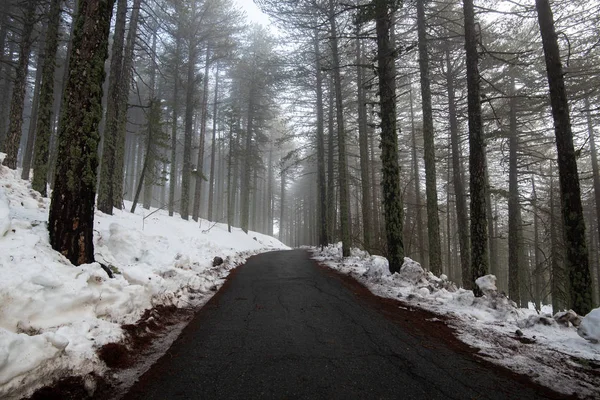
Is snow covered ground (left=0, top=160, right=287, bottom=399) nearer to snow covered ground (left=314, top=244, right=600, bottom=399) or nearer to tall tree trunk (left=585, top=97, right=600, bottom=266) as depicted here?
snow covered ground (left=314, top=244, right=600, bottom=399)

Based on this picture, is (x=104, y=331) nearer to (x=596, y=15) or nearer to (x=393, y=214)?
(x=393, y=214)

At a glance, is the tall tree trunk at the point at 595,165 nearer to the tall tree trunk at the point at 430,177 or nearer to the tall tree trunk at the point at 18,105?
the tall tree trunk at the point at 430,177

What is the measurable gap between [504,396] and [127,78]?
47.5 ft

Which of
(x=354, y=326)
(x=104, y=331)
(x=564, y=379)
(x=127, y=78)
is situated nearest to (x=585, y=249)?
(x=564, y=379)

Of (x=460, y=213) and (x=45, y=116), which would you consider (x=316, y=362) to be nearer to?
(x=45, y=116)

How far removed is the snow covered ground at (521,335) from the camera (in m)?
2.87

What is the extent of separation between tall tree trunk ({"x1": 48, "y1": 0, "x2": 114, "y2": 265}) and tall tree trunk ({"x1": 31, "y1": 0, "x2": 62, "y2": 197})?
505cm

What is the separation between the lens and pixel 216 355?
3217 mm

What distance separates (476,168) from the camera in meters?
6.74

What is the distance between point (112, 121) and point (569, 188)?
1326 cm

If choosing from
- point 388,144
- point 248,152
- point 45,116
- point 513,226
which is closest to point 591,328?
point 388,144

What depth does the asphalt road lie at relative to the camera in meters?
2.51

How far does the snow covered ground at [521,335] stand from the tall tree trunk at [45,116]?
31.4 ft

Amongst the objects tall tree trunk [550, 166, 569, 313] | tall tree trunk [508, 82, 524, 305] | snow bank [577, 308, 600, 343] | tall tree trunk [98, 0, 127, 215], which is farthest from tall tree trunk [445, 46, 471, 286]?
tall tree trunk [98, 0, 127, 215]
